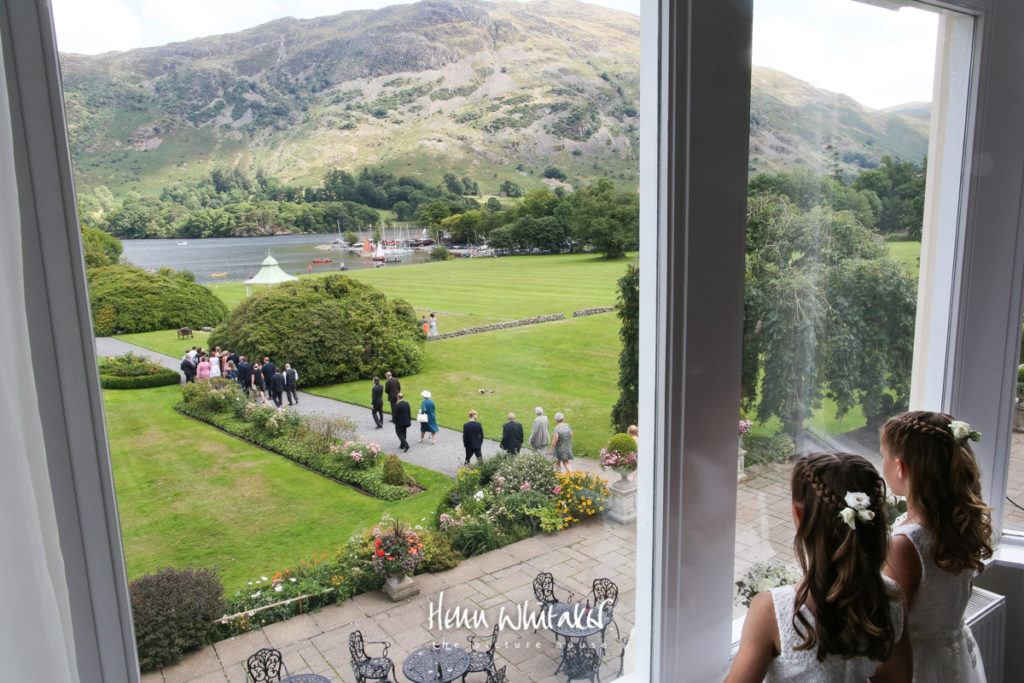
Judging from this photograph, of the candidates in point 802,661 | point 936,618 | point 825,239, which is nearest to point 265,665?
point 802,661

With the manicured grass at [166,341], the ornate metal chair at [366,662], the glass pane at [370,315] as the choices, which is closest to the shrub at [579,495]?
the glass pane at [370,315]

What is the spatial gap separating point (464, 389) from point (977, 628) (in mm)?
1836

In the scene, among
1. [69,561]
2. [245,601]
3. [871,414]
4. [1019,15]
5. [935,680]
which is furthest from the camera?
[871,414]

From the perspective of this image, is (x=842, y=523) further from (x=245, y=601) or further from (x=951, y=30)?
(x=951, y=30)

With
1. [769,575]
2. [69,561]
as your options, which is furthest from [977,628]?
[69,561]

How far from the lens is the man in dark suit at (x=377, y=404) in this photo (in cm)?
150

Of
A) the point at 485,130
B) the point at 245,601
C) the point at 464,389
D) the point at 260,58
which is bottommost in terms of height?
the point at 245,601

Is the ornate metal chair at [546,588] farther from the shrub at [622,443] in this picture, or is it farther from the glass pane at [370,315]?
the shrub at [622,443]

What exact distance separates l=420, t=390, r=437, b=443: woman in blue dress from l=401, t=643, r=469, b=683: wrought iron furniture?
1.61ft

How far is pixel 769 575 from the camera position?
1926 millimetres

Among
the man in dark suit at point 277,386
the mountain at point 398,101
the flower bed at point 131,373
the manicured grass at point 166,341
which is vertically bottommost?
the man in dark suit at point 277,386

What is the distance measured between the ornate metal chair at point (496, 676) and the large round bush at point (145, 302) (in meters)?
1.05

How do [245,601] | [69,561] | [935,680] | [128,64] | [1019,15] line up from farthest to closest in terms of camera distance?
[1019,15] → [935,680] → [245,601] → [128,64] → [69,561]

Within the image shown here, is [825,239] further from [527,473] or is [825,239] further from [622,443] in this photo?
[527,473]
